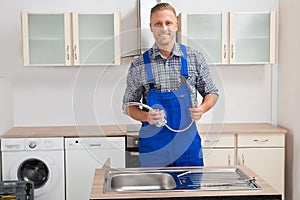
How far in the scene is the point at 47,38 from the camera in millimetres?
3619

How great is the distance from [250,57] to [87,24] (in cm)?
141

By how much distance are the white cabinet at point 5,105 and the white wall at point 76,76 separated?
92 mm

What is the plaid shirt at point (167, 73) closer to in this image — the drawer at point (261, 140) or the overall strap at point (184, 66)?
the overall strap at point (184, 66)

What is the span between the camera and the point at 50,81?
3.98 m

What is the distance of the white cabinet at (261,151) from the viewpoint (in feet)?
11.8

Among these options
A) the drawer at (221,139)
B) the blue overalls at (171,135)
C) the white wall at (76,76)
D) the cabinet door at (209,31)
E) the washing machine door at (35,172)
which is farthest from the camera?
the white wall at (76,76)

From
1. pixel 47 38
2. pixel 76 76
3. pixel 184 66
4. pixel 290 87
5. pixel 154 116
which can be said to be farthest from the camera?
pixel 76 76

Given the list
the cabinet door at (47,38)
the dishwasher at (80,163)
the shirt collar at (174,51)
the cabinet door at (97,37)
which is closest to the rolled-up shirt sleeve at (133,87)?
the shirt collar at (174,51)

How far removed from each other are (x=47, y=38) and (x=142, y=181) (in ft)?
6.46

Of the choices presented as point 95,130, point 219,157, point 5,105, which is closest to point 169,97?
point 95,130

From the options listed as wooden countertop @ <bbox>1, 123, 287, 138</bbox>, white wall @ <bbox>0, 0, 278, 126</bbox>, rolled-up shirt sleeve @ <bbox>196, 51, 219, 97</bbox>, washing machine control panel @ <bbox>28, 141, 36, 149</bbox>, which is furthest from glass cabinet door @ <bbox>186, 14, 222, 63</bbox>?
washing machine control panel @ <bbox>28, 141, 36, 149</bbox>

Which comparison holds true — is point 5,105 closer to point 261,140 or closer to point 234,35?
point 234,35

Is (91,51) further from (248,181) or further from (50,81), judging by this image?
(248,181)

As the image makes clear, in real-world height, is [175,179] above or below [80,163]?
above
